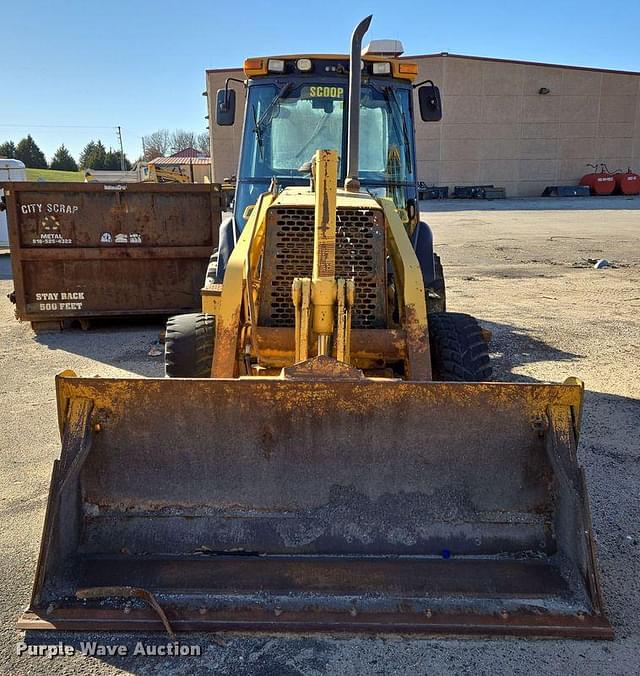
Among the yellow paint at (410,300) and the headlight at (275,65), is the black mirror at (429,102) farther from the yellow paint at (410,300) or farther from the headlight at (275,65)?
the yellow paint at (410,300)

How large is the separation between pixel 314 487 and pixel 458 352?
4.44 feet

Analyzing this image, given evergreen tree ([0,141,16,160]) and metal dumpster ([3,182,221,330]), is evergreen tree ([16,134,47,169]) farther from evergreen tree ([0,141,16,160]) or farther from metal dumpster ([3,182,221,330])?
metal dumpster ([3,182,221,330])

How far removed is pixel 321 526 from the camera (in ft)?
9.91

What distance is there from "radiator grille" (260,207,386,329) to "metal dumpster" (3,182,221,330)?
4.46 m

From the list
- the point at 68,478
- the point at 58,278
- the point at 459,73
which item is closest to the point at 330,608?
the point at 68,478

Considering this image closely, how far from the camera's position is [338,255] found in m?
3.87

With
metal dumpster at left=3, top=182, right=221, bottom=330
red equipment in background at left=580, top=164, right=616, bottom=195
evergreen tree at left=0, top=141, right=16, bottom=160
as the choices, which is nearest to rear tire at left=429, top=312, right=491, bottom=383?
metal dumpster at left=3, top=182, right=221, bottom=330

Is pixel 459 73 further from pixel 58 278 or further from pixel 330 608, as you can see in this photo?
pixel 330 608

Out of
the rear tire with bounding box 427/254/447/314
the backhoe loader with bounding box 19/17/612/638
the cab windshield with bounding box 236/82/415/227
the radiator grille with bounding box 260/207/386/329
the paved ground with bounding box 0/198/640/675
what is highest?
the cab windshield with bounding box 236/82/415/227

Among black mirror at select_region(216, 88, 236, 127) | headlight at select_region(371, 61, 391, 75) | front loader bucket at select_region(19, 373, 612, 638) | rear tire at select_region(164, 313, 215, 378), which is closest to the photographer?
front loader bucket at select_region(19, 373, 612, 638)

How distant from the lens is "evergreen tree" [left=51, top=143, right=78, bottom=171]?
63.5 m

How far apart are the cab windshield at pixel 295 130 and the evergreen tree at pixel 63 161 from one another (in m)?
64.3

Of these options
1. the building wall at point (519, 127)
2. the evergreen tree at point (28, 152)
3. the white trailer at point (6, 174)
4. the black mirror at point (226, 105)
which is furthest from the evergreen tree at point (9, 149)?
the black mirror at point (226, 105)

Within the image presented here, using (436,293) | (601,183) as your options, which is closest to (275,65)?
(436,293)
